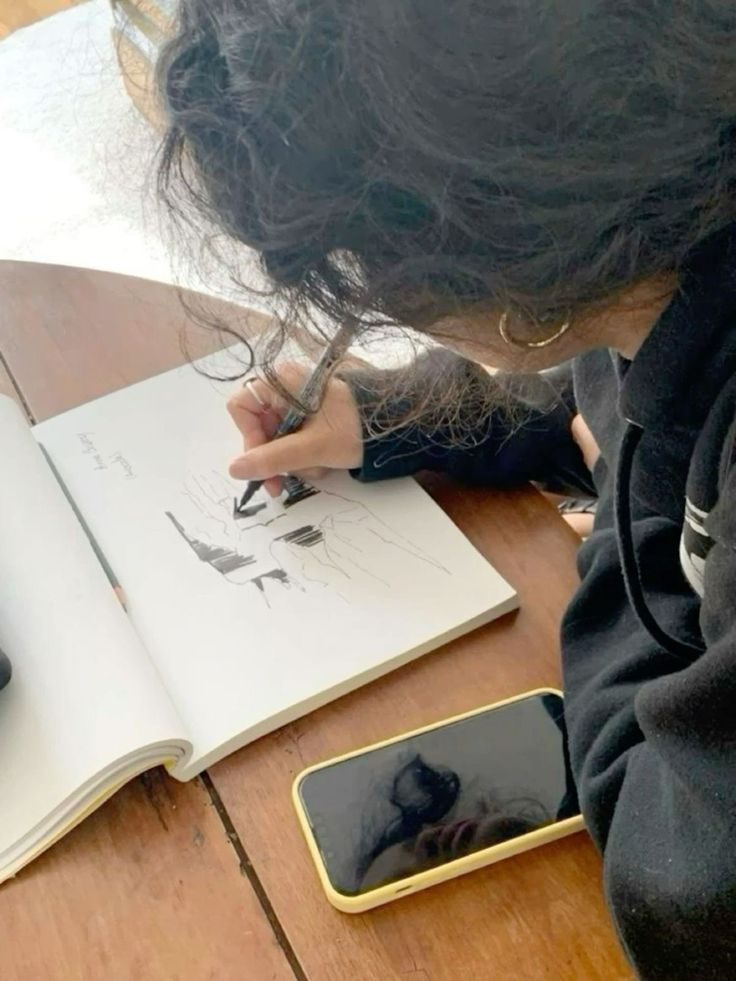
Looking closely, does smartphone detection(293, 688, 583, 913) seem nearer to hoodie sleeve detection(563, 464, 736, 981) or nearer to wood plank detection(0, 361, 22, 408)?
hoodie sleeve detection(563, 464, 736, 981)

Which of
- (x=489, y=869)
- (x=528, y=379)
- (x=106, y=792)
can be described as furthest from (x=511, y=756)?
(x=528, y=379)

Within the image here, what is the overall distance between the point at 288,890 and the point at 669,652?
0.24 m

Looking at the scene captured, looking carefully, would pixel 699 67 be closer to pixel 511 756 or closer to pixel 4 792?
pixel 511 756

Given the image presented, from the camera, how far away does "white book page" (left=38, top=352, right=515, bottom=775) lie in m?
0.57

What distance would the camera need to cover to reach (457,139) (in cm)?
38

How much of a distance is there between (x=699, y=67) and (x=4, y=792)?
46 cm

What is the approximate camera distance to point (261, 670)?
22.7 inches

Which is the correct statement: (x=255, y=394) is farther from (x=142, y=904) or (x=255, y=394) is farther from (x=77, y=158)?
(x=77, y=158)

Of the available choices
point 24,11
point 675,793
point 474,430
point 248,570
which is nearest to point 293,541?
point 248,570

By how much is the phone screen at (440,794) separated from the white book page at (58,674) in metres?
0.10

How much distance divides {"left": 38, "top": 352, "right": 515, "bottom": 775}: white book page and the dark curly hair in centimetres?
22

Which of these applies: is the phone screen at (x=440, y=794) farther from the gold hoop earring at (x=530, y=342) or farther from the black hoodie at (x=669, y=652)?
the gold hoop earring at (x=530, y=342)

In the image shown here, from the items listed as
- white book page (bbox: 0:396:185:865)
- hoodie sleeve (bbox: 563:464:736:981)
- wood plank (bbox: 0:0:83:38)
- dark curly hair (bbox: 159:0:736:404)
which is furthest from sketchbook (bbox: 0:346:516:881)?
wood plank (bbox: 0:0:83:38)

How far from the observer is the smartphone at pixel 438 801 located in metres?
0.49
